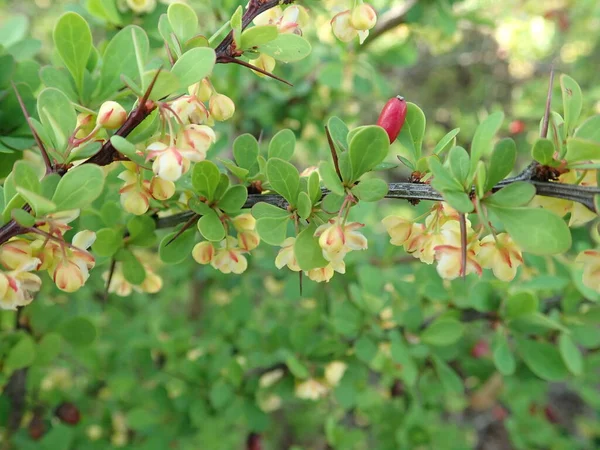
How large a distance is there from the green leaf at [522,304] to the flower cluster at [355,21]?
1.75ft

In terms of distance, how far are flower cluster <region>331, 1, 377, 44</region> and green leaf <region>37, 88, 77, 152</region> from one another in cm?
32

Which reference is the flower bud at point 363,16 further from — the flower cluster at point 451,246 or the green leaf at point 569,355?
the green leaf at point 569,355

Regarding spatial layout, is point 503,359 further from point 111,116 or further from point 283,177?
point 111,116

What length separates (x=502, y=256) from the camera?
0.54 metres

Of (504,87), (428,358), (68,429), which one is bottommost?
(504,87)

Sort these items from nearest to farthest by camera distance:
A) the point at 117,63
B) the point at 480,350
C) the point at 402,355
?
the point at 117,63, the point at 402,355, the point at 480,350

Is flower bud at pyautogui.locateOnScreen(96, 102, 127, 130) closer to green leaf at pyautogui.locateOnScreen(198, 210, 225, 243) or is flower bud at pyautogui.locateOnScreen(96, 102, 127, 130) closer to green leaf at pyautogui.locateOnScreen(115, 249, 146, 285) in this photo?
green leaf at pyautogui.locateOnScreen(198, 210, 225, 243)

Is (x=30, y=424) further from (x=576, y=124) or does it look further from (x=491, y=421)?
(x=491, y=421)

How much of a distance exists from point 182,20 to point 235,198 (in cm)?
20

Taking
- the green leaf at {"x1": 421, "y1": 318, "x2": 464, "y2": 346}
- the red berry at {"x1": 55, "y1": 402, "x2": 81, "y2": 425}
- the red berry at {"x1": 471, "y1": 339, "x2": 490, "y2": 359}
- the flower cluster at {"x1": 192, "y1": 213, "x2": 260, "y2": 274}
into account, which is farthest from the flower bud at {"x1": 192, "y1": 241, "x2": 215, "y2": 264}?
the red berry at {"x1": 471, "y1": 339, "x2": 490, "y2": 359}

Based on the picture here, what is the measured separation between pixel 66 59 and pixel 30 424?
832mm

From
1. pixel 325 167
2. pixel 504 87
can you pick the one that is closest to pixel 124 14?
pixel 325 167

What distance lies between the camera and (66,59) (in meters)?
0.67

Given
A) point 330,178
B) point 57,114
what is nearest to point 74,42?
point 57,114
